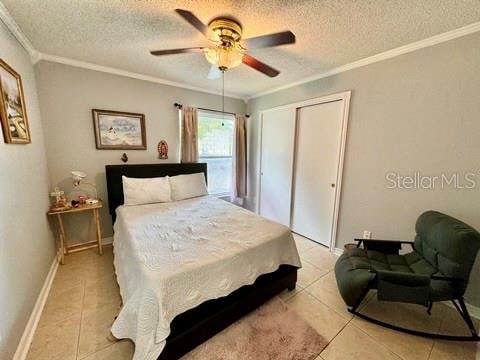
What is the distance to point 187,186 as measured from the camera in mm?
3121

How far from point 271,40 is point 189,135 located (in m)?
2.28

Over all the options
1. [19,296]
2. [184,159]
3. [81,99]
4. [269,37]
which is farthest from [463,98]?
[81,99]

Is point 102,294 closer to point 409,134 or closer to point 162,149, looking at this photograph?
point 162,149

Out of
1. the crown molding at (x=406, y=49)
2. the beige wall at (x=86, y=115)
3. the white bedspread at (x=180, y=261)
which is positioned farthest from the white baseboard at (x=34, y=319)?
the crown molding at (x=406, y=49)

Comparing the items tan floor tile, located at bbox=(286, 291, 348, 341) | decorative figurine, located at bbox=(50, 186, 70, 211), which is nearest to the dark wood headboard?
decorative figurine, located at bbox=(50, 186, 70, 211)

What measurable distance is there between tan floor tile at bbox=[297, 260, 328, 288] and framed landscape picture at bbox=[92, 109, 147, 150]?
2821 millimetres

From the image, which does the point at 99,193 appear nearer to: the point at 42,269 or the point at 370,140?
the point at 42,269

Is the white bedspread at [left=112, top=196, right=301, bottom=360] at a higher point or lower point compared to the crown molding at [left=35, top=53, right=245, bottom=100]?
lower

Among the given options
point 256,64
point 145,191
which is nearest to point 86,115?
point 145,191

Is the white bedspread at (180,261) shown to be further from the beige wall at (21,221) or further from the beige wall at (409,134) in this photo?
the beige wall at (409,134)

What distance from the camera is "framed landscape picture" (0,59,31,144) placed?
1.46 metres

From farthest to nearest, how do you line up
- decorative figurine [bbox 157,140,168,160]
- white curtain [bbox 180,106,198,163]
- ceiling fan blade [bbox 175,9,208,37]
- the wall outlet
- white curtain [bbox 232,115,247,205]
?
white curtain [bbox 232,115,247,205] → white curtain [bbox 180,106,198,163] → decorative figurine [bbox 157,140,168,160] → the wall outlet → ceiling fan blade [bbox 175,9,208,37]

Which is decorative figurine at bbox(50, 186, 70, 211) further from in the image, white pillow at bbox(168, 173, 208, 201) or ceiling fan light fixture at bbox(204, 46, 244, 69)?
ceiling fan light fixture at bbox(204, 46, 244, 69)

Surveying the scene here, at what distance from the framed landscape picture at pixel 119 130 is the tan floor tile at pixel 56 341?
2.06m
